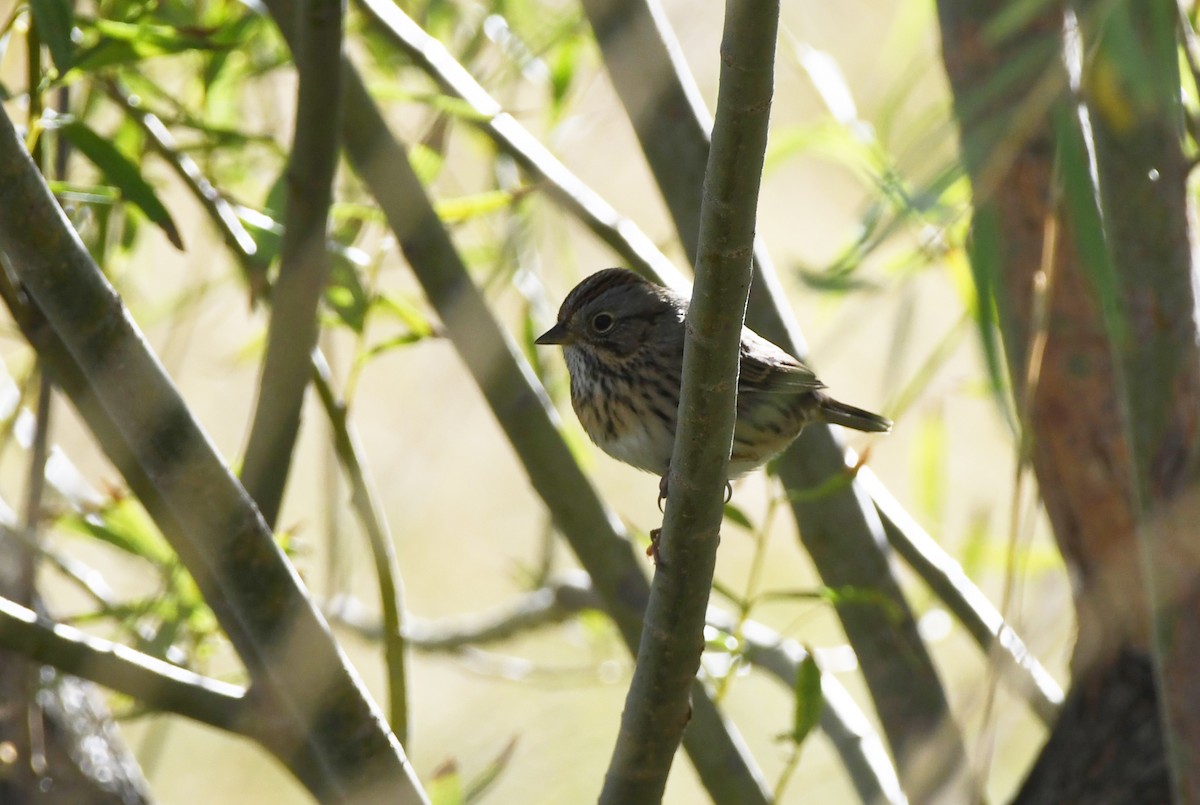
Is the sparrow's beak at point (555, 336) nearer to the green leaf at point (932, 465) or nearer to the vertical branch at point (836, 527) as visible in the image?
→ the vertical branch at point (836, 527)

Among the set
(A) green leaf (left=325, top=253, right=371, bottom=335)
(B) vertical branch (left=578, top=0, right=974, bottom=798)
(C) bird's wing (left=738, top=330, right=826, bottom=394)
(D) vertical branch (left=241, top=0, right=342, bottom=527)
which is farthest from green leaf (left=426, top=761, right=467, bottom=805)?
(C) bird's wing (left=738, top=330, right=826, bottom=394)

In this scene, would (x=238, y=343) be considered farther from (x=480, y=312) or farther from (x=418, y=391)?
(x=480, y=312)

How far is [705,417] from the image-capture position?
184 centimetres

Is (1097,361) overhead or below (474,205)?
below

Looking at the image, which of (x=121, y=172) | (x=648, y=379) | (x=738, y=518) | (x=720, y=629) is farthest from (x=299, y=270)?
(x=720, y=629)

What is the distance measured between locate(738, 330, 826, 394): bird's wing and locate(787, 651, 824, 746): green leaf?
2.67ft

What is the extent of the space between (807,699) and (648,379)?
1.08m

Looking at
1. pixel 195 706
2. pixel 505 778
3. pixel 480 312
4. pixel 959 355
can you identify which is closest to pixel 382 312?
pixel 480 312

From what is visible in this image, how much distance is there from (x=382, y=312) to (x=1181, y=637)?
2009mm

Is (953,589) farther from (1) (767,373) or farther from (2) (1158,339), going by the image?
(2) (1158,339)

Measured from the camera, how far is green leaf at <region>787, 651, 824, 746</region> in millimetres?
2590

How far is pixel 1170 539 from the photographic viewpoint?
8.61ft

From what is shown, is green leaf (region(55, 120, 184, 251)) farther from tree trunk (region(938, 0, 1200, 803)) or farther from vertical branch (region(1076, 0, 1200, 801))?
vertical branch (region(1076, 0, 1200, 801))

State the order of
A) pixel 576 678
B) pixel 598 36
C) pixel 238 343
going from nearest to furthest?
pixel 598 36
pixel 576 678
pixel 238 343
